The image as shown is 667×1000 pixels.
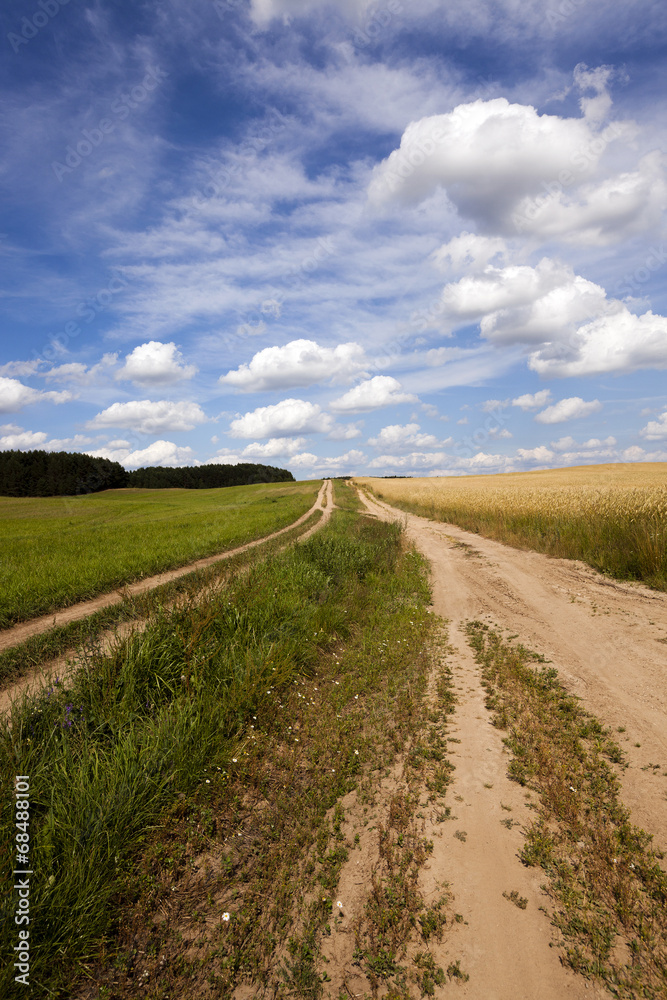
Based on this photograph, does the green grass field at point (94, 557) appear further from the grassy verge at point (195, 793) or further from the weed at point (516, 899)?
the weed at point (516, 899)

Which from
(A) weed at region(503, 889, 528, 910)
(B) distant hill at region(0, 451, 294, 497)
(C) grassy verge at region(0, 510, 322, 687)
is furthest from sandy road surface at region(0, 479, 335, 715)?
(B) distant hill at region(0, 451, 294, 497)

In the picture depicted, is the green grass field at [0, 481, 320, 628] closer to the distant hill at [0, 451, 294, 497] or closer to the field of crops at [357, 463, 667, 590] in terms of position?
the field of crops at [357, 463, 667, 590]

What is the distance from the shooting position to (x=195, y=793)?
4199 mm

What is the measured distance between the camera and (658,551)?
1105 centimetres

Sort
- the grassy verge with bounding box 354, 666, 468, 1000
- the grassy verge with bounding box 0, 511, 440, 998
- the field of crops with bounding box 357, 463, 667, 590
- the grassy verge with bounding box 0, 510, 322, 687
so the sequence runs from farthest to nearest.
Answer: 1. the field of crops with bounding box 357, 463, 667, 590
2. the grassy verge with bounding box 0, 510, 322, 687
3. the grassy verge with bounding box 0, 511, 440, 998
4. the grassy verge with bounding box 354, 666, 468, 1000

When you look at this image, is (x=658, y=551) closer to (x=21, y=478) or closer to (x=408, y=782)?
(x=408, y=782)

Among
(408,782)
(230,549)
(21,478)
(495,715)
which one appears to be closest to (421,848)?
(408,782)

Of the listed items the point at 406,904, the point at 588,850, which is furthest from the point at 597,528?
the point at 406,904

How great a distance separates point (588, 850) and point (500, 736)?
1.67 meters

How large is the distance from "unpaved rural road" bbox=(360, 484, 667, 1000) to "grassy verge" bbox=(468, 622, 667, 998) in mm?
130

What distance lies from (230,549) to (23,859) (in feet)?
46.9

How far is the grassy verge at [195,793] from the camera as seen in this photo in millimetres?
2914

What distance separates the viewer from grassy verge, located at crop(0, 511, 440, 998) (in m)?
2.91

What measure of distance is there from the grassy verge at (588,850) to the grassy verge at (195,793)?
1.52 m
